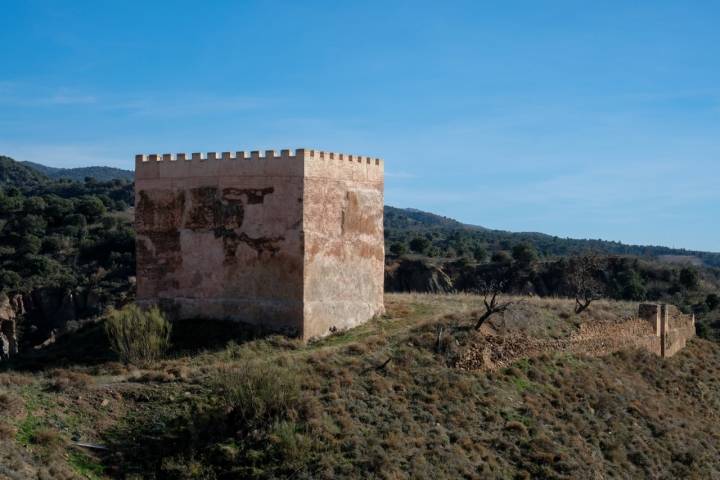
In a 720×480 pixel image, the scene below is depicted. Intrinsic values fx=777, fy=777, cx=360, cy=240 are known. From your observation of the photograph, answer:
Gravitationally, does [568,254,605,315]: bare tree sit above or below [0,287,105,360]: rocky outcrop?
above

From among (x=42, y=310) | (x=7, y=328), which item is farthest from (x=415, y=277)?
(x=7, y=328)

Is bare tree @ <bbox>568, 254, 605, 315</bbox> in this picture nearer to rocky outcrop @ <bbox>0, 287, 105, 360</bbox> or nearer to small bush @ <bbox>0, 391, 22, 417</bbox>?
small bush @ <bbox>0, 391, 22, 417</bbox>

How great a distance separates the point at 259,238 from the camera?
1978 cm

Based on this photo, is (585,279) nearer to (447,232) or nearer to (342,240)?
(342,240)

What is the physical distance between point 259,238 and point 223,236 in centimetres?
105

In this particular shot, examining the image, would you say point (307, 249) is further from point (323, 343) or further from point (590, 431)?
point (590, 431)

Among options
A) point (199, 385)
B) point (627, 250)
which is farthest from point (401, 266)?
point (627, 250)

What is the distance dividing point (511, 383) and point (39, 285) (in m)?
34.6

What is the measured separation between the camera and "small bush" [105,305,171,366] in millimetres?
18203

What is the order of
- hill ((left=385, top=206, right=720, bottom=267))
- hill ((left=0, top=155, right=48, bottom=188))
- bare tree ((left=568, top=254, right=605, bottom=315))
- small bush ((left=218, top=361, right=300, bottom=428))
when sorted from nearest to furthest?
small bush ((left=218, top=361, right=300, bottom=428)) → bare tree ((left=568, top=254, right=605, bottom=315)) → hill ((left=385, top=206, right=720, bottom=267)) → hill ((left=0, top=155, right=48, bottom=188))

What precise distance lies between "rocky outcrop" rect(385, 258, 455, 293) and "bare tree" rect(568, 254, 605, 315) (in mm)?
8419

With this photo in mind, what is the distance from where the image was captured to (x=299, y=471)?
44.1ft

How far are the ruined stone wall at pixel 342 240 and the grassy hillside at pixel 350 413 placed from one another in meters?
0.76

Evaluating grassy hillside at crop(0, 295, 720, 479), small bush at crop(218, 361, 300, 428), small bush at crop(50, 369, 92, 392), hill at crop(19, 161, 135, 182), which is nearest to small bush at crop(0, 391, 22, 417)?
grassy hillside at crop(0, 295, 720, 479)
